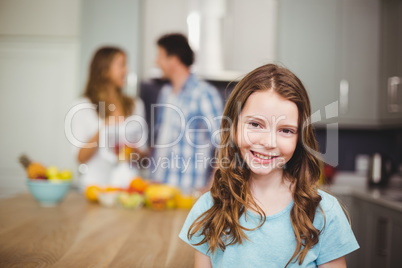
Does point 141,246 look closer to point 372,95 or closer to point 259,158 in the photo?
point 259,158

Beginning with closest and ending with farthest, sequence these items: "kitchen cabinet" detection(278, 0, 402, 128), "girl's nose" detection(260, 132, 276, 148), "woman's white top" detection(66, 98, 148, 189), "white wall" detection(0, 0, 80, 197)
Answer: "girl's nose" detection(260, 132, 276, 148)
"woman's white top" detection(66, 98, 148, 189)
"kitchen cabinet" detection(278, 0, 402, 128)
"white wall" detection(0, 0, 80, 197)

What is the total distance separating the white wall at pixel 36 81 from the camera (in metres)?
3.86

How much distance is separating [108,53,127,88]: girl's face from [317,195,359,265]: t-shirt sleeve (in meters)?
2.02

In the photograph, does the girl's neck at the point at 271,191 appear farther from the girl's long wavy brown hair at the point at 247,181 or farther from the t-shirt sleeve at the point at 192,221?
the t-shirt sleeve at the point at 192,221

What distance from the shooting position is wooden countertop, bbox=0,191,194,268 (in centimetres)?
111

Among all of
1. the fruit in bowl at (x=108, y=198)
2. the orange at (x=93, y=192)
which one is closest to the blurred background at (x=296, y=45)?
the orange at (x=93, y=192)

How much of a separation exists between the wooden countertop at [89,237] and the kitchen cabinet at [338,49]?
6.70ft

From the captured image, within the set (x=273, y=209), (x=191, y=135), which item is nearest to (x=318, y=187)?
(x=273, y=209)

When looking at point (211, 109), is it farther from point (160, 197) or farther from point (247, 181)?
point (247, 181)

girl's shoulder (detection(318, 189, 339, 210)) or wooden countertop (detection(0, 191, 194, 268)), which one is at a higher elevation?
girl's shoulder (detection(318, 189, 339, 210))

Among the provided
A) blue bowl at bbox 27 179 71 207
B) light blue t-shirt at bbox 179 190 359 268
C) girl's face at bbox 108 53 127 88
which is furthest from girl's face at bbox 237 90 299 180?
girl's face at bbox 108 53 127 88

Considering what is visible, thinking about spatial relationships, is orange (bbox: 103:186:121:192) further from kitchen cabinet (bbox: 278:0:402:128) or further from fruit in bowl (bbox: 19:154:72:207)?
kitchen cabinet (bbox: 278:0:402:128)

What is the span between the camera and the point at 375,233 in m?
2.60

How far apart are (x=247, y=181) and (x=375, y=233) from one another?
1.94 m
